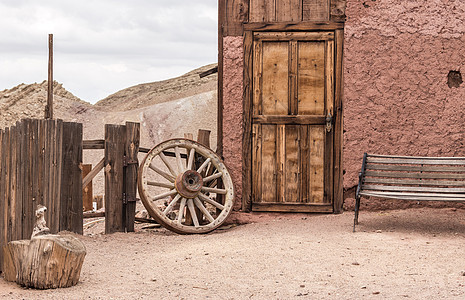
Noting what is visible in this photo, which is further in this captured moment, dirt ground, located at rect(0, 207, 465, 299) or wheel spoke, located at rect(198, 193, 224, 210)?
wheel spoke, located at rect(198, 193, 224, 210)

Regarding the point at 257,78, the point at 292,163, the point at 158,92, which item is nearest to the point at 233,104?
the point at 257,78

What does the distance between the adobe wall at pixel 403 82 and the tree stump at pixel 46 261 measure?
13.2 ft

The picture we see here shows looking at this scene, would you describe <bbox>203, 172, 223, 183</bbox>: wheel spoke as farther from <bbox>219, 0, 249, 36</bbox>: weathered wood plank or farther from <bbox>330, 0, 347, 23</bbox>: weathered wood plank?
<bbox>330, 0, 347, 23</bbox>: weathered wood plank

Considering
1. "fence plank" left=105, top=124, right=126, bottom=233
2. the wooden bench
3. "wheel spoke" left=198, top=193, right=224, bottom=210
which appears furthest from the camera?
"wheel spoke" left=198, top=193, right=224, bottom=210

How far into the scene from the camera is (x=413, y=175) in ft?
24.0

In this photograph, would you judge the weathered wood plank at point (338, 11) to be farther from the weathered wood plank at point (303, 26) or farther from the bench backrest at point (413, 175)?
the bench backrest at point (413, 175)

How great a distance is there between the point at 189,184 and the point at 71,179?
4.68ft

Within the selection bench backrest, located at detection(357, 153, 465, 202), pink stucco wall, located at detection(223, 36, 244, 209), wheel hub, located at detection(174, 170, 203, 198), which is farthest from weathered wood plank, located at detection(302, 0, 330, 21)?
wheel hub, located at detection(174, 170, 203, 198)

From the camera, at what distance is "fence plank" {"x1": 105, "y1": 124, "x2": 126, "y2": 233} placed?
729 centimetres

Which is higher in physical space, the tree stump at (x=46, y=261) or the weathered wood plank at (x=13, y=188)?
the weathered wood plank at (x=13, y=188)

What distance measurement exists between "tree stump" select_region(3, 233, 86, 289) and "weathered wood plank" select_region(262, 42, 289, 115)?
12.0 feet

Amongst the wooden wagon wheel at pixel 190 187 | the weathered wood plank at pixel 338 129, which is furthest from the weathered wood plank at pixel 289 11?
the wooden wagon wheel at pixel 190 187

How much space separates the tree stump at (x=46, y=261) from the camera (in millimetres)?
4629

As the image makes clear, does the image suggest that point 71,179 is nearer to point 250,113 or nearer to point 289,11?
point 250,113
